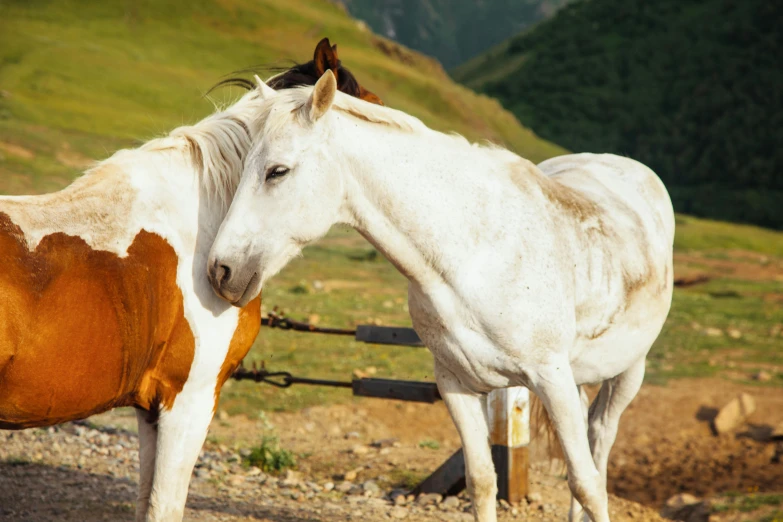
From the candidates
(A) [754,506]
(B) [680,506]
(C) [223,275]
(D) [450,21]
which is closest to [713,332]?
(B) [680,506]

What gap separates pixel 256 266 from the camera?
2875mm

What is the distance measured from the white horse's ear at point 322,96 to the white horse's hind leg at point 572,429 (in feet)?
4.36

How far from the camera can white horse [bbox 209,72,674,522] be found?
2.89m

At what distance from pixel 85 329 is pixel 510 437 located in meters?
3.05

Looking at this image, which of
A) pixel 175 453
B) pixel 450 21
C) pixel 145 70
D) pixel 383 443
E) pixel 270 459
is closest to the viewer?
pixel 175 453

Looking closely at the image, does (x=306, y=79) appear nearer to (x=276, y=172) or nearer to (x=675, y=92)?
(x=276, y=172)

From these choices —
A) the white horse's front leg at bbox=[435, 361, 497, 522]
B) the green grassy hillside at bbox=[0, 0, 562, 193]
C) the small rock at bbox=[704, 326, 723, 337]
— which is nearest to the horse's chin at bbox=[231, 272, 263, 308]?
the white horse's front leg at bbox=[435, 361, 497, 522]

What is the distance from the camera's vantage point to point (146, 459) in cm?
318

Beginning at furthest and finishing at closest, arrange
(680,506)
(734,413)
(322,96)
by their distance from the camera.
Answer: (734,413), (680,506), (322,96)

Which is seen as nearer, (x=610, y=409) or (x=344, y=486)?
(x=610, y=409)

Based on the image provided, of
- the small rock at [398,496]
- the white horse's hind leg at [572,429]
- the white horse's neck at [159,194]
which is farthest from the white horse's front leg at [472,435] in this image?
the small rock at [398,496]

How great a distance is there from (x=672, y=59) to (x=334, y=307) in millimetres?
64920

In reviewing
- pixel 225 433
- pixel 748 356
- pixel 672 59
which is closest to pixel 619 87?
pixel 672 59

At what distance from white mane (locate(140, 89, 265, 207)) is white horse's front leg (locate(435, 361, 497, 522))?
1.20 meters
